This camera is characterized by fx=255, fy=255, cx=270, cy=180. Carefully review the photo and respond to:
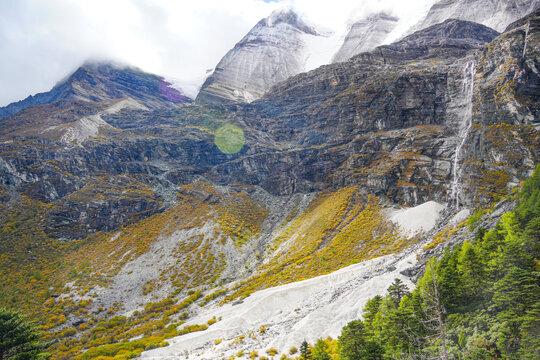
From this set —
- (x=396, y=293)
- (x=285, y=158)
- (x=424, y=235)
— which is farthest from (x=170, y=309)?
(x=285, y=158)

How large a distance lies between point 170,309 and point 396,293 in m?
41.2

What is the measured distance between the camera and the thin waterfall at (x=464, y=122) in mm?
57812

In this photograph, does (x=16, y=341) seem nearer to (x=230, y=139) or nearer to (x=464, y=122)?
(x=464, y=122)

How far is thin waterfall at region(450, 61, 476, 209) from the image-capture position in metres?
57.8

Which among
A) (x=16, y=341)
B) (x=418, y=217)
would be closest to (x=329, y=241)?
(x=418, y=217)

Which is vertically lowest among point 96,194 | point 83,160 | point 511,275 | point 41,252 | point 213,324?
point 213,324

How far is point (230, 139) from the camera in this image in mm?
124875

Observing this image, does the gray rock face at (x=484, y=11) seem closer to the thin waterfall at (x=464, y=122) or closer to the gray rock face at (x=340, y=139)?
the gray rock face at (x=340, y=139)

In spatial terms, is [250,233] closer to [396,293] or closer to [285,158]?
[285,158]

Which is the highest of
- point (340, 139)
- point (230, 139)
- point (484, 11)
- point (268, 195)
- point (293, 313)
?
point (484, 11)

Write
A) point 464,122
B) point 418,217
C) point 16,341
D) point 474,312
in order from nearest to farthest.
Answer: point 16,341 < point 474,312 < point 418,217 < point 464,122

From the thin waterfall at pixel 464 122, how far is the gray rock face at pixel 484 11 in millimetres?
81115

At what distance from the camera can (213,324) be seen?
37938 millimetres

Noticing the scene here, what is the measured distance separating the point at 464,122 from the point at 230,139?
91309 mm
